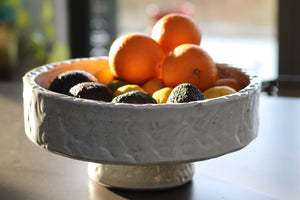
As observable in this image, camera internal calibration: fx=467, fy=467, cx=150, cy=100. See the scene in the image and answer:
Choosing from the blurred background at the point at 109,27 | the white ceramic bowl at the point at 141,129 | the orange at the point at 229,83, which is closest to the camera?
the white ceramic bowl at the point at 141,129

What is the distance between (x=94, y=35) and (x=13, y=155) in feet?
8.46

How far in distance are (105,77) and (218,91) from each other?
241 mm

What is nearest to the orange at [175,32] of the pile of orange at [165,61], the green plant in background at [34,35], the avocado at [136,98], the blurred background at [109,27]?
the pile of orange at [165,61]

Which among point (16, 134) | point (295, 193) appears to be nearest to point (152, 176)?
point (295, 193)

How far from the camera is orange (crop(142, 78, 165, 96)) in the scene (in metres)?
0.82

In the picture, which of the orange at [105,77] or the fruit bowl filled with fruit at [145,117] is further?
the orange at [105,77]

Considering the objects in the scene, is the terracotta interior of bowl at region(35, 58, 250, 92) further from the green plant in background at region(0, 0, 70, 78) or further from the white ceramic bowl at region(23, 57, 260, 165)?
the green plant in background at region(0, 0, 70, 78)

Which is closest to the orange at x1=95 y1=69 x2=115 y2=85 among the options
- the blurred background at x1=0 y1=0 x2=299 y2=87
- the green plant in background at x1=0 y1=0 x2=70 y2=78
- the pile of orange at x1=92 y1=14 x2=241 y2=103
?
the pile of orange at x1=92 y1=14 x2=241 y2=103

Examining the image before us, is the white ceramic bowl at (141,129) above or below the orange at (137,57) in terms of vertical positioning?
below

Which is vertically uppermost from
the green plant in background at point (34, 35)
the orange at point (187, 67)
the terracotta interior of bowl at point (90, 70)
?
the orange at point (187, 67)

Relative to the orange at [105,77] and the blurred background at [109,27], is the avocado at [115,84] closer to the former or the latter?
the orange at [105,77]

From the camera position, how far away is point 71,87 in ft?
2.58

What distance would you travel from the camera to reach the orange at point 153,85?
82 cm

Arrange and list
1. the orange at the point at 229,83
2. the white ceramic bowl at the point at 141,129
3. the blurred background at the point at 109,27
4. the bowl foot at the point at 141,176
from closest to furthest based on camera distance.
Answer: the white ceramic bowl at the point at 141,129
the bowl foot at the point at 141,176
the orange at the point at 229,83
the blurred background at the point at 109,27
